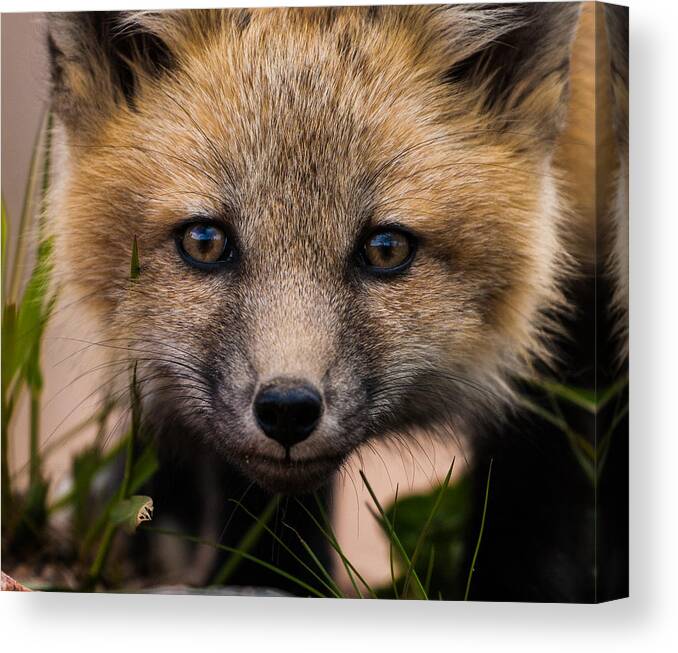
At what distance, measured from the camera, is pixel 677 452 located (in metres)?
2.95

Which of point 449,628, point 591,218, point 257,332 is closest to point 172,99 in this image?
point 257,332

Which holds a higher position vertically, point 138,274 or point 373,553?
point 138,274

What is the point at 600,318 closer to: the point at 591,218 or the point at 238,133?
the point at 591,218

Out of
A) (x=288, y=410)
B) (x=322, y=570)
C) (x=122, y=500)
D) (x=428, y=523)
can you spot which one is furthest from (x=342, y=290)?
(x=122, y=500)

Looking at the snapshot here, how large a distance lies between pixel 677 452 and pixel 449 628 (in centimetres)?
74

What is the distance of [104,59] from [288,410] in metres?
1.06

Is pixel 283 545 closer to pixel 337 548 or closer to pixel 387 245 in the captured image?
pixel 337 548

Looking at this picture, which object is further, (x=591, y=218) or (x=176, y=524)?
(x=176, y=524)

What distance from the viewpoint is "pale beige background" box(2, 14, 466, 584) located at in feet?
9.76

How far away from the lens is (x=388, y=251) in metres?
2.84

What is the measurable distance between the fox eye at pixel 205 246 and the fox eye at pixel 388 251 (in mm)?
343

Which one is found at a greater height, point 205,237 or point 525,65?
point 525,65

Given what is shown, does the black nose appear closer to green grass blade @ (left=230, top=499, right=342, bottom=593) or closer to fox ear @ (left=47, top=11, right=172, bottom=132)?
green grass blade @ (left=230, top=499, right=342, bottom=593)

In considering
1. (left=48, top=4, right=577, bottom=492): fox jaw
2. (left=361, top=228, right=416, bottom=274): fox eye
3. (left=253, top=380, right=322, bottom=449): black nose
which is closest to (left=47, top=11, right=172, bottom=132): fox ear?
(left=48, top=4, right=577, bottom=492): fox jaw
